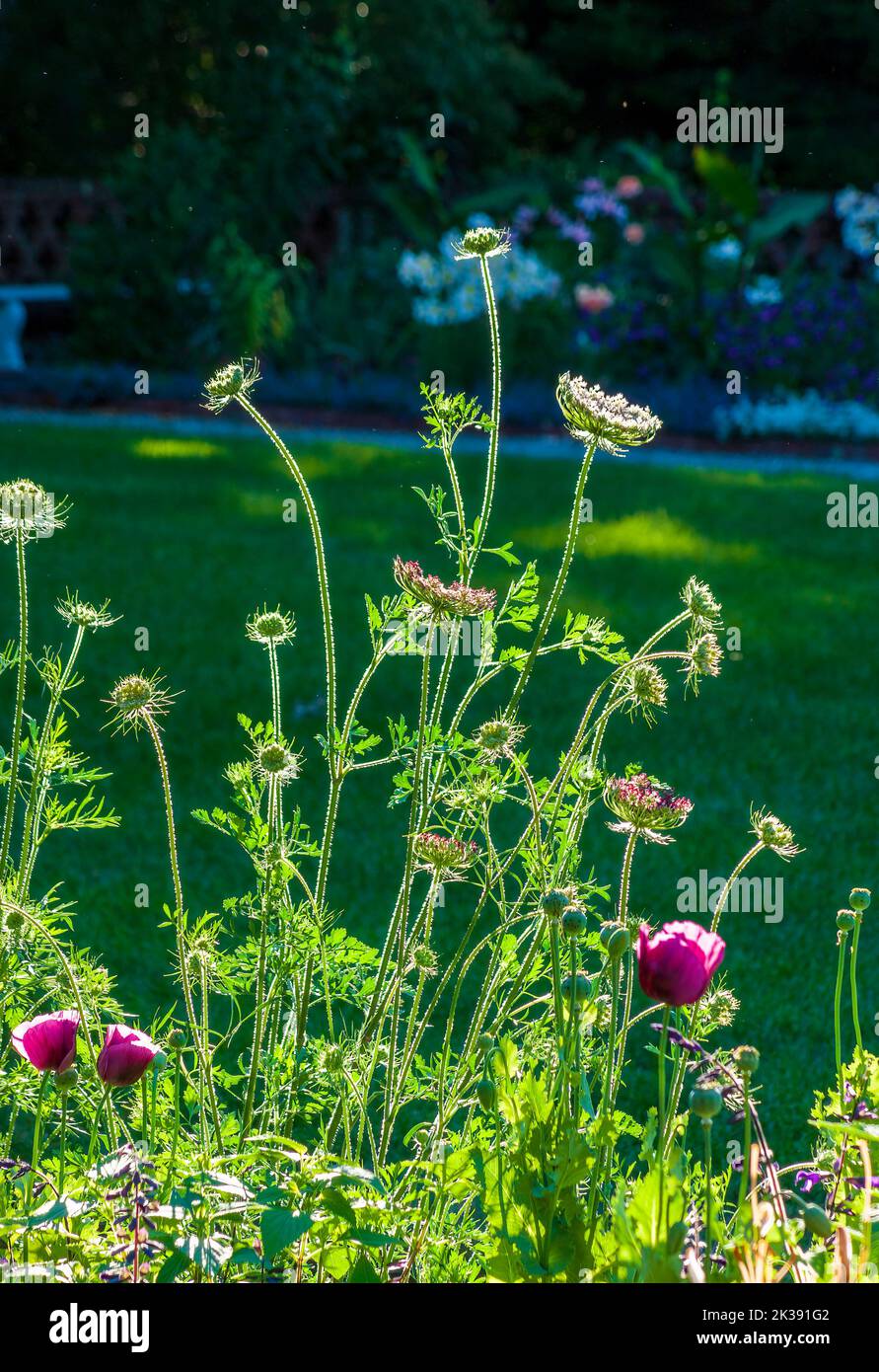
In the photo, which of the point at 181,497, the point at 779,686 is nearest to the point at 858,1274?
the point at 779,686

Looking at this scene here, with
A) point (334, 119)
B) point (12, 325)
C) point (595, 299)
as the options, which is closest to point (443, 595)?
point (595, 299)

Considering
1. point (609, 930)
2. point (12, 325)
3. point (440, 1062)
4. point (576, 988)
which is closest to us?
point (576, 988)

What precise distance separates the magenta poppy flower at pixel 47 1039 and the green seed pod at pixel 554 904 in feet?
1.84

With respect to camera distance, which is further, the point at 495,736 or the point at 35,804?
the point at 35,804

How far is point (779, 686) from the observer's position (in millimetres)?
6035

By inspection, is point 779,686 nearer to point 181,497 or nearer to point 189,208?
point 181,497

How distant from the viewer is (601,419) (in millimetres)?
1796

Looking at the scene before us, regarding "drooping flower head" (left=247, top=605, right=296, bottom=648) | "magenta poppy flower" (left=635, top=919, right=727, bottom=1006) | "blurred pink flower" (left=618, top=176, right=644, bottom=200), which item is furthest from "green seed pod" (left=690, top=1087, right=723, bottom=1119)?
"blurred pink flower" (left=618, top=176, right=644, bottom=200)

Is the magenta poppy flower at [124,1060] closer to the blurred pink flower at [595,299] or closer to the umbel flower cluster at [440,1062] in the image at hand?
the umbel flower cluster at [440,1062]

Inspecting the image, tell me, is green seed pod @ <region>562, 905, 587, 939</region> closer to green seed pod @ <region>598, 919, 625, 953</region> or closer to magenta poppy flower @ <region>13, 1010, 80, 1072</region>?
green seed pod @ <region>598, 919, 625, 953</region>

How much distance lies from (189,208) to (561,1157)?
12.7 m

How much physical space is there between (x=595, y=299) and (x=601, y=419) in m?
11.0

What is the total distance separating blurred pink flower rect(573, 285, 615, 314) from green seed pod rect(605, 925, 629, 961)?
11.3 metres

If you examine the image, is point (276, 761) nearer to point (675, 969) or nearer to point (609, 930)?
point (609, 930)
